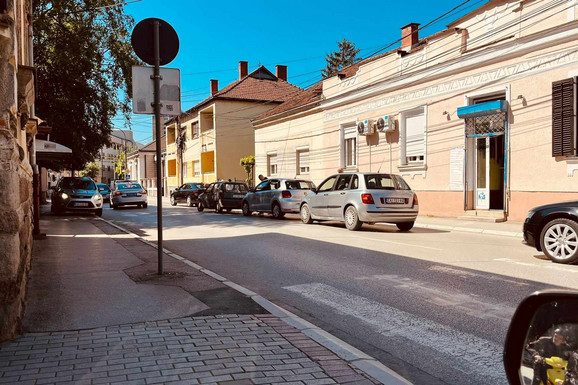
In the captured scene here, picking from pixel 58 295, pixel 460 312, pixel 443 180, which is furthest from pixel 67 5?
pixel 460 312

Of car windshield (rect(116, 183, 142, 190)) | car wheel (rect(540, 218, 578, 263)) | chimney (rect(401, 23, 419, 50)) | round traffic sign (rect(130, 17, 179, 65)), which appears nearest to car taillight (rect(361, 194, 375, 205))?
car wheel (rect(540, 218, 578, 263))

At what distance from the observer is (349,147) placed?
22891 millimetres

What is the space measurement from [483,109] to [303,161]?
12850mm

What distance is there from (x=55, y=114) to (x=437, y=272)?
61.4 feet

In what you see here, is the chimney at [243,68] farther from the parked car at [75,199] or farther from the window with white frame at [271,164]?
the parked car at [75,199]

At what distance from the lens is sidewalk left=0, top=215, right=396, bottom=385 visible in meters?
3.31

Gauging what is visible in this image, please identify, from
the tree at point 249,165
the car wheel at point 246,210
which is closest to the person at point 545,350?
the car wheel at point 246,210

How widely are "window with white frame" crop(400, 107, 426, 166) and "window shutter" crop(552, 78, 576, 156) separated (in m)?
5.39

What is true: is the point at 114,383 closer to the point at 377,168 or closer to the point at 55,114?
the point at 377,168

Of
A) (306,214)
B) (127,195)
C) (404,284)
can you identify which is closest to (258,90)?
(127,195)

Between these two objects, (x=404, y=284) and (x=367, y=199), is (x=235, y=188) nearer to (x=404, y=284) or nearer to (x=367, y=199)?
(x=367, y=199)

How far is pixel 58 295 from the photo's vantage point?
5.59m

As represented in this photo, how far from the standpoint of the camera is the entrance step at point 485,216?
14.6 meters

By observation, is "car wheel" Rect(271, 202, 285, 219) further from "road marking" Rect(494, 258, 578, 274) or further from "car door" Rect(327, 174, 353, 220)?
"road marking" Rect(494, 258, 578, 274)
